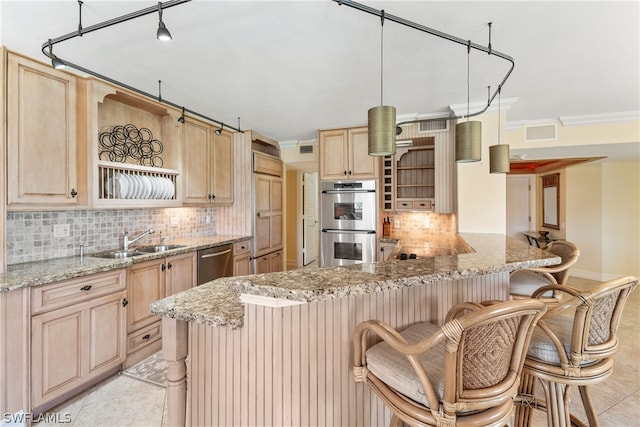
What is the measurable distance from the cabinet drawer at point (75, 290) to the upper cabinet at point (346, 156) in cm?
271

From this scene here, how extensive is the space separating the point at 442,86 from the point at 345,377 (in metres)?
2.60

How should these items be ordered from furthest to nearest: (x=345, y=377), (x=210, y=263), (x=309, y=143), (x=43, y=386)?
(x=309, y=143), (x=210, y=263), (x=43, y=386), (x=345, y=377)

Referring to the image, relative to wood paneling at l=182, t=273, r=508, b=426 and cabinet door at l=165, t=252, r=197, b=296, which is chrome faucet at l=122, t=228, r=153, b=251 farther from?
wood paneling at l=182, t=273, r=508, b=426

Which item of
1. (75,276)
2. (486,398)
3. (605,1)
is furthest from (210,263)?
(605,1)

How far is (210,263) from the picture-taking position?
3.41m

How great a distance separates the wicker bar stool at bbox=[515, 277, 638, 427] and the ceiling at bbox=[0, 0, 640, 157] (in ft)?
5.10

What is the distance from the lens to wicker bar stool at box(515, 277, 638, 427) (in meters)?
1.30

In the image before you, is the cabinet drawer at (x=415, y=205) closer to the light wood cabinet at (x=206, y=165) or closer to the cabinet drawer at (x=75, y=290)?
the light wood cabinet at (x=206, y=165)

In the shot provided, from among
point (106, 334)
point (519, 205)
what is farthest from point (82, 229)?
point (519, 205)

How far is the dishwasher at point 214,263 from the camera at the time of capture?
129 inches

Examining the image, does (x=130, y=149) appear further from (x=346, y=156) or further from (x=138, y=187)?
(x=346, y=156)

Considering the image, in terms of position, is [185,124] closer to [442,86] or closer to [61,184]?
[61,184]

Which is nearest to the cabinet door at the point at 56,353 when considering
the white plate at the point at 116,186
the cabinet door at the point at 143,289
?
the cabinet door at the point at 143,289

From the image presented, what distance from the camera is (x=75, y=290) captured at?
2053 millimetres
